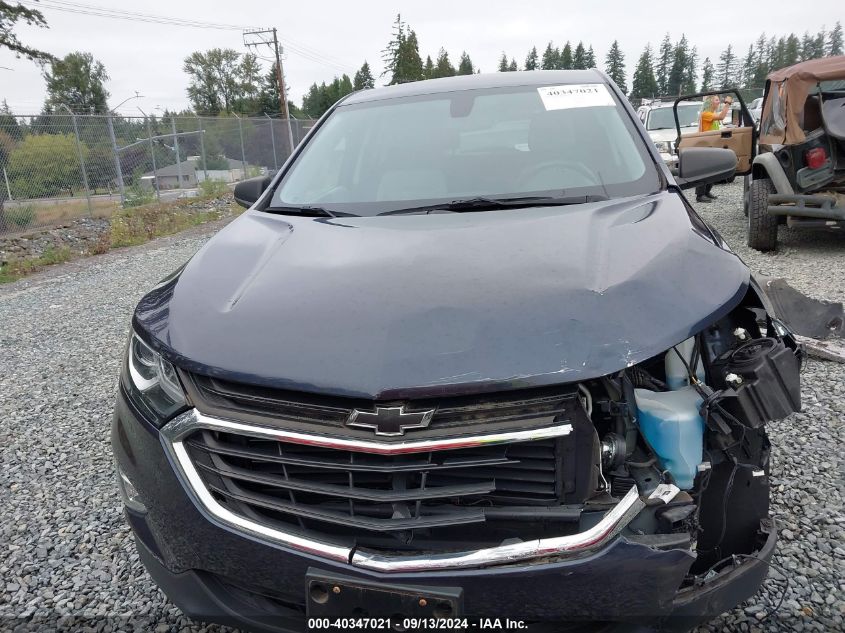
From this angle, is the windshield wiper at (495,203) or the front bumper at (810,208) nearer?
the windshield wiper at (495,203)

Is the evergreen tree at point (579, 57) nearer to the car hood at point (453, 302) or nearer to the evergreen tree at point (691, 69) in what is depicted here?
the evergreen tree at point (691, 69)

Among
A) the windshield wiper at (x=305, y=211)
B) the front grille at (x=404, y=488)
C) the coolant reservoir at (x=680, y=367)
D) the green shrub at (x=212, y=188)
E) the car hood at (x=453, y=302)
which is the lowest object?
the green shrub at (x=212, y=188)

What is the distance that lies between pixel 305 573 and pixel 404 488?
30 cm

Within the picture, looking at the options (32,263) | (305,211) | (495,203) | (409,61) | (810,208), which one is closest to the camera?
(495,203)

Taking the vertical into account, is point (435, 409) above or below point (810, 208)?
above

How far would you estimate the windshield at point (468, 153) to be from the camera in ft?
7.98

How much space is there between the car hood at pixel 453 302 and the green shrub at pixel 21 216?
456 inches

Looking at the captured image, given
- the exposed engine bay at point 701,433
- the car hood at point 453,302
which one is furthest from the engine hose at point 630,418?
the car hood at point 453,302

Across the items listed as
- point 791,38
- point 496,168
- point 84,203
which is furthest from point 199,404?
point 791,38

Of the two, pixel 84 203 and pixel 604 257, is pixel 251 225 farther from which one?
pixel 84 203

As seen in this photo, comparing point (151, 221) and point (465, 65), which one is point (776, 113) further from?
point (465, 65)

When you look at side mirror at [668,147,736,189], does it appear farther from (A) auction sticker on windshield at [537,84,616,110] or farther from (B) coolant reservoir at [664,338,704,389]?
(B) coolant reservoir at [664,338,704,389]

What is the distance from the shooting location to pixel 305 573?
143 centimetres

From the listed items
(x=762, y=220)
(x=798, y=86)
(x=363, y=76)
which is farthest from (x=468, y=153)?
→ (x=363, y=76)
